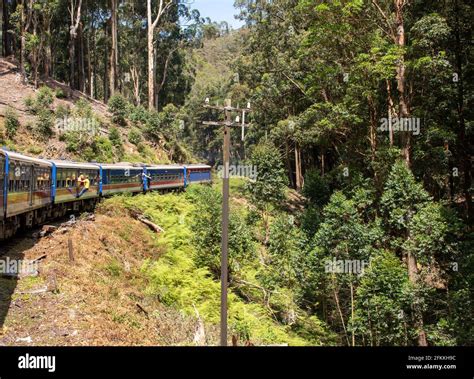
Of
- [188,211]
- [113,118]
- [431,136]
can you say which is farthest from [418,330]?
[113,118]

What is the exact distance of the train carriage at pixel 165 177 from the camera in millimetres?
31573

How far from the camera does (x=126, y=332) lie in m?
10.8

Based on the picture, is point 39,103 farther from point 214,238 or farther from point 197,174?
point 214,238

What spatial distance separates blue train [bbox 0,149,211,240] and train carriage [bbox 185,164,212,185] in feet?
14.8

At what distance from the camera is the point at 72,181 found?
21594mm

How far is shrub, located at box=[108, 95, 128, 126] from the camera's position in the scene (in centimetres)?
4300

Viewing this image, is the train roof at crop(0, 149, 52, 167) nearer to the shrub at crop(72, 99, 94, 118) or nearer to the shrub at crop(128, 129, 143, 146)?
the shrub at crop(72, 99, 94, 118)

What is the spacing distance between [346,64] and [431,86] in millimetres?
6069

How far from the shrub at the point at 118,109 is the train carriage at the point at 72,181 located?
20.0m

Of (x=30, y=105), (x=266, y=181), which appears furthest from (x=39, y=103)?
(x=266, y=181)

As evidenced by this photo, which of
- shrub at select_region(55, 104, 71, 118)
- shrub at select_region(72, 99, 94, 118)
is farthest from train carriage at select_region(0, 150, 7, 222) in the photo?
shrub at select_region(72, 99, 94, 118)

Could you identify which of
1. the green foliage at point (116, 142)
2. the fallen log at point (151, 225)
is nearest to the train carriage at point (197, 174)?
the green foliage at point (116, 142)

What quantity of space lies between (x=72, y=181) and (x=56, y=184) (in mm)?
1914
